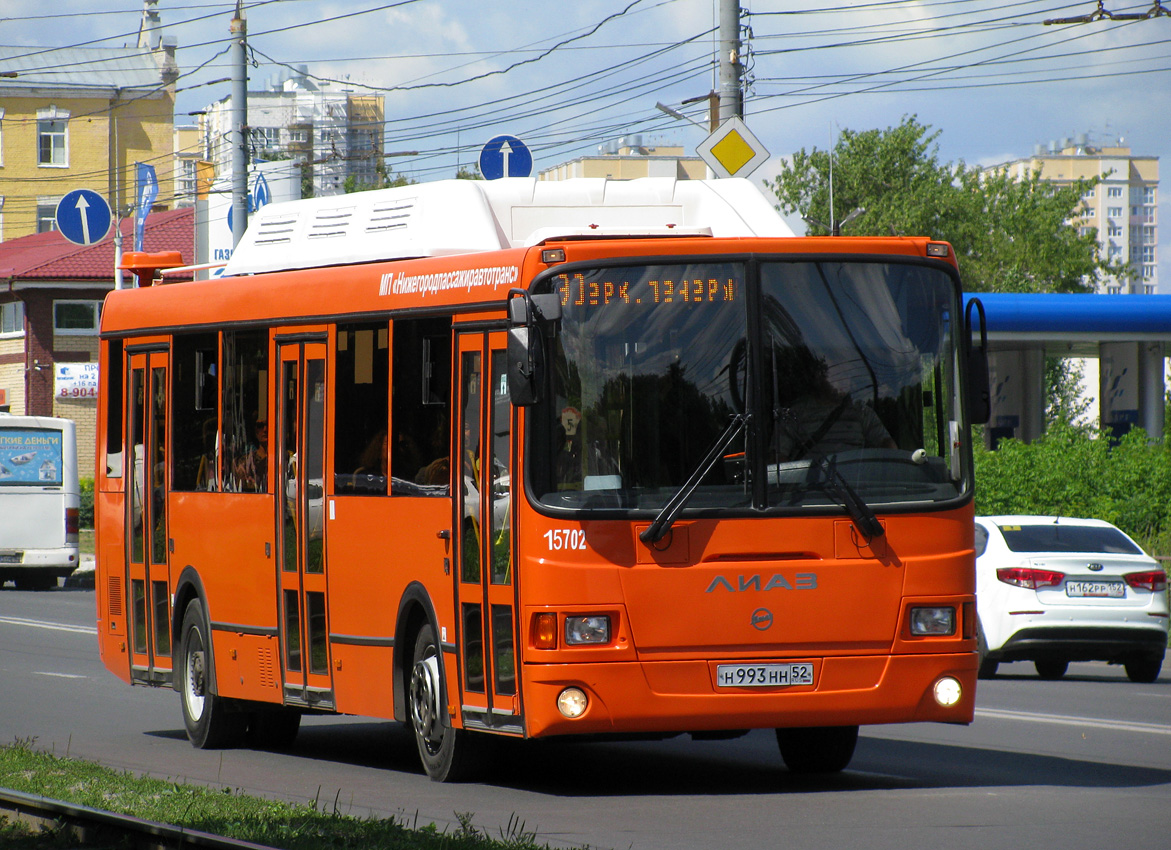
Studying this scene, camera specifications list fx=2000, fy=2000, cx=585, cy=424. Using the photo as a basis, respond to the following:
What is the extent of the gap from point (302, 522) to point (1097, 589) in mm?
8940

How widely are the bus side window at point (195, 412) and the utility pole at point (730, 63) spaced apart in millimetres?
7592

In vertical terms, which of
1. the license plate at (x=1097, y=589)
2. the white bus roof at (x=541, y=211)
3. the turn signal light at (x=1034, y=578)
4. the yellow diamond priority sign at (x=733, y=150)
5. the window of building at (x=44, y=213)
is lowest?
the license plate at (x=1097, y=589)

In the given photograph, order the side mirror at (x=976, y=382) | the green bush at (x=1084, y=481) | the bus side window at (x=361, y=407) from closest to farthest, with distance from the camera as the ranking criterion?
the side mirror at (x=976, y=382), the bus side window at (x=361, y=407), the green bush at (x=1084, y=481)

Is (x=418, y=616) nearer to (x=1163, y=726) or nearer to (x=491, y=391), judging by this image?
(x=491, y=391)

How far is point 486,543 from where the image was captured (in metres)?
9.70

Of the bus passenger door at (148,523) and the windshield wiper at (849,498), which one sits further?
the bus passenger door at (148,523)

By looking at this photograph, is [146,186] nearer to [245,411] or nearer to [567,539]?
[245,411]

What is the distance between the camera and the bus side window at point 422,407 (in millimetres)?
10281

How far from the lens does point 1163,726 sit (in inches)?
527

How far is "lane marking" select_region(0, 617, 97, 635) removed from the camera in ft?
79.1

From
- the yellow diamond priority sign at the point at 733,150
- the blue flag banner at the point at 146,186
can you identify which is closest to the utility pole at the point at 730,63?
the yellow diamond priority sign at the point at 733,150

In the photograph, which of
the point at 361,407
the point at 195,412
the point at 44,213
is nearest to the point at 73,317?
the point at 44,213

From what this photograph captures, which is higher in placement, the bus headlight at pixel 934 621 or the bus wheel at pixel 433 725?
the bus headlight at pixel 934 621

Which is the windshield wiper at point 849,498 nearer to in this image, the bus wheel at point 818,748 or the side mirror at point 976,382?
the side mirror at point 976,382
